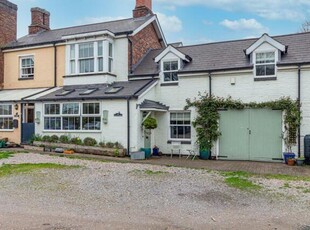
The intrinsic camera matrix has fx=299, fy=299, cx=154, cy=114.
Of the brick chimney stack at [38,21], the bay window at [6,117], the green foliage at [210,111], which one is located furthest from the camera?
the brick chimney stack at [38,21]

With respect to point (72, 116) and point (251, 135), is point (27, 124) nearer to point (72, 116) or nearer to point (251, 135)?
point (72, 116)

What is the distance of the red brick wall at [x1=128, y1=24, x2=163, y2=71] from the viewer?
20438 mm

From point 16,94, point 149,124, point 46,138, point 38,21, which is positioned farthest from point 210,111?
point 38,21

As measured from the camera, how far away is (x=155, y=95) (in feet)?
59.9

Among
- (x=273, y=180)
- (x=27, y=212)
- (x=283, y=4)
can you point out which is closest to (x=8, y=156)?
(x=27, y=212)

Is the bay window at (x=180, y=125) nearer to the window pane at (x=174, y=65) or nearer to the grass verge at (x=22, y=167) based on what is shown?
the window pane at (x=174, y=65)

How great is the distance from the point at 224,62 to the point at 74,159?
32.5ft

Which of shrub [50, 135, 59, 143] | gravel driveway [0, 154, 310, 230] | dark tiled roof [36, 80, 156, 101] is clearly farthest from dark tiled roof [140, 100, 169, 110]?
shrub [50, 135, 59, 143]

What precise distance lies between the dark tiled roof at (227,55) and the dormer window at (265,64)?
0.43m

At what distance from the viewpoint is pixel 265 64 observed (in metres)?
16.0

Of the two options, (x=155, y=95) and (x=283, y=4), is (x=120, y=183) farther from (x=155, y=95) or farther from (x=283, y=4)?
(x=283, y=4)

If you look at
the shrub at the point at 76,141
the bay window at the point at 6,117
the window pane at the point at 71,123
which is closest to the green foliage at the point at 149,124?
the shrub at the point at 76,141

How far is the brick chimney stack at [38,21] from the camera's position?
83.5 ft

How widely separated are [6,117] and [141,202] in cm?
1591
